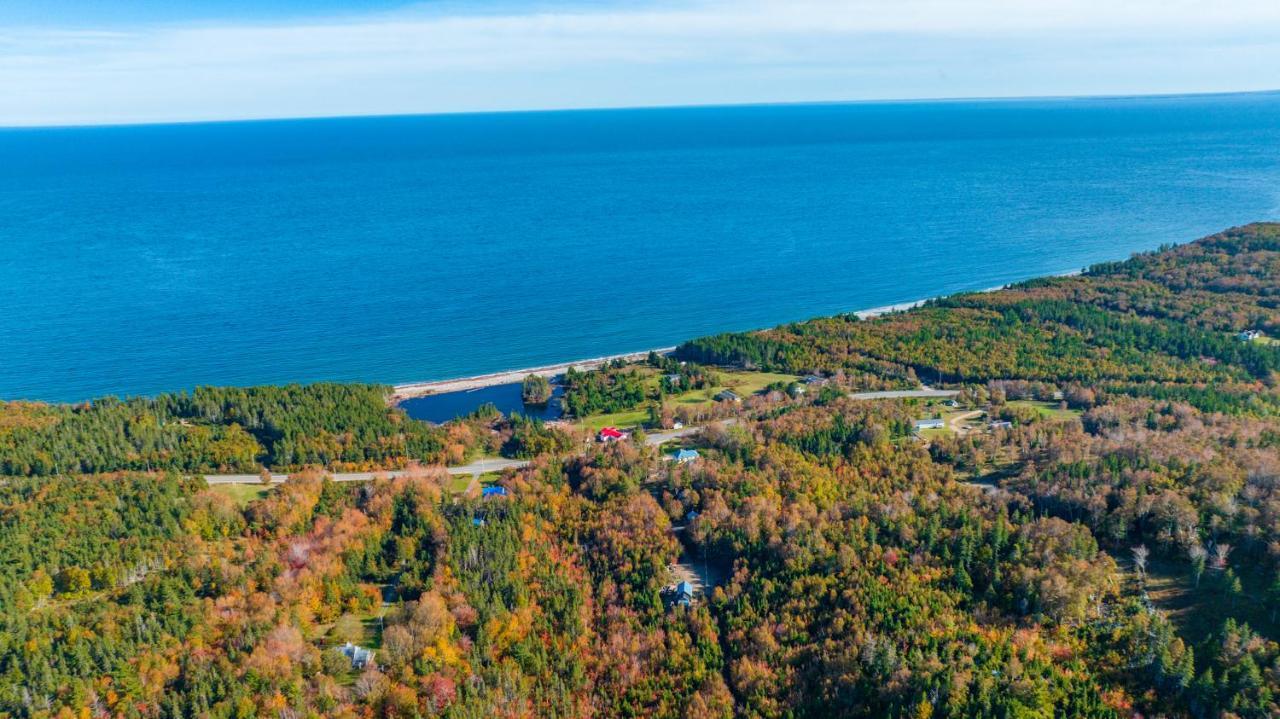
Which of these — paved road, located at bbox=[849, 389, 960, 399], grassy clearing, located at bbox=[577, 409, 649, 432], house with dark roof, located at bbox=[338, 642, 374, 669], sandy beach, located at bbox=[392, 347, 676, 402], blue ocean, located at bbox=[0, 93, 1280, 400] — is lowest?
house with dark roof, located at bbox=[338, 642, 374, 669]

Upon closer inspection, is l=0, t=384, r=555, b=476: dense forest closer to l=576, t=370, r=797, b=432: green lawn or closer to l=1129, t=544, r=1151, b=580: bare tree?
l=576, t=370, r=797, b=432: green lawn

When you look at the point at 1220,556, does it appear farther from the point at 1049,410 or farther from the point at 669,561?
the point at 669,561

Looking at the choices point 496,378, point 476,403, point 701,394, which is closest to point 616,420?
point 701,394

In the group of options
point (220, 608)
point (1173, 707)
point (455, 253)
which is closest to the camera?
point (1173, 707)

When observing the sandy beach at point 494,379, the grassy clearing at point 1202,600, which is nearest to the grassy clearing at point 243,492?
the sandy beach at point 494,379

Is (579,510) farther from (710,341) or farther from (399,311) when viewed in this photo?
(399,311)

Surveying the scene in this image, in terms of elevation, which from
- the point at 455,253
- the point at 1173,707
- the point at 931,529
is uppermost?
the point at 455,253

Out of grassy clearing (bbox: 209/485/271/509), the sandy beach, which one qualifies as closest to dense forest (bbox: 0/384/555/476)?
grassy clearing (bbox: 209/485/271/509)

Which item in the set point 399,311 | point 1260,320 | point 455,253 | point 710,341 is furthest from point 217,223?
point 1260,320
